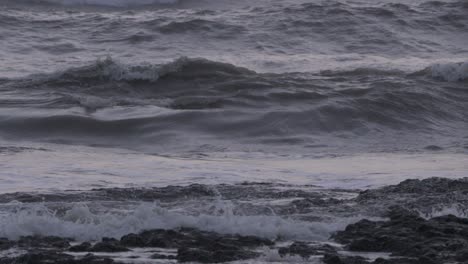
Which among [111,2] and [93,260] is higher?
[93,260]

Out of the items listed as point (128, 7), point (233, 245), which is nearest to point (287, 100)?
point (233, 245)

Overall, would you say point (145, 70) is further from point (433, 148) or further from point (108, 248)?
point (108, 248)

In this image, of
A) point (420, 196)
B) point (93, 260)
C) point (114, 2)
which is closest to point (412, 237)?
point (420, 196)

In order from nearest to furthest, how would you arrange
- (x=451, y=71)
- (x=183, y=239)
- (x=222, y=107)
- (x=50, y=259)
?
(x=50, y=259)
(x=183, y=239)
(x=222, y=107)
(x=451, y=71)

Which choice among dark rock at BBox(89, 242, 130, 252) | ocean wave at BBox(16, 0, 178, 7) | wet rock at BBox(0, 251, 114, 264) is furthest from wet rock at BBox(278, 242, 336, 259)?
ocean wave at BBox(16, 0, 178, 7)

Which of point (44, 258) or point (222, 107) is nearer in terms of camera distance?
point (44, 258)

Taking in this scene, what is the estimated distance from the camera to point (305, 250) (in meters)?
6.49

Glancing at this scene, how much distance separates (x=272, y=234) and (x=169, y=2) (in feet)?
65.7

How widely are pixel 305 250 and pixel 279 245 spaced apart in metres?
0.25

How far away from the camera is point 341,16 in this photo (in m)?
22.3

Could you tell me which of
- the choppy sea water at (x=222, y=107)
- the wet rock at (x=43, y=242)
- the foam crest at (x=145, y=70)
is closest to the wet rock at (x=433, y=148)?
the choppy sea water at (x=222, y=107)

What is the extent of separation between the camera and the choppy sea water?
798cm

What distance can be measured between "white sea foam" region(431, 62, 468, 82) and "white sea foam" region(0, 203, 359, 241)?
1030 cm

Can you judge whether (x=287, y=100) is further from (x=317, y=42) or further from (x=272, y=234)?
(x=272, y=234)
